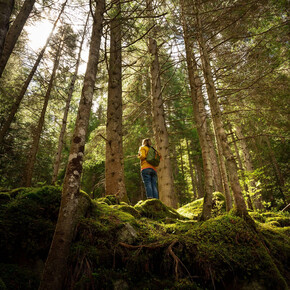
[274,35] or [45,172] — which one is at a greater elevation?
[274,35]

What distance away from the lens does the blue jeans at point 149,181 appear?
20.1 feet

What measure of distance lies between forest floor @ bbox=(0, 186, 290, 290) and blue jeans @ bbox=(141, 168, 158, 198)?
299 cm

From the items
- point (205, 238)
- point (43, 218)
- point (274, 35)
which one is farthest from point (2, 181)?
point (274, 35)

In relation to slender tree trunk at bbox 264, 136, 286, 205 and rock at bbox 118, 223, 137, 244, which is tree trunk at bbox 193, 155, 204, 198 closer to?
slender tree trunk at bbox 264, 136, 286, 205

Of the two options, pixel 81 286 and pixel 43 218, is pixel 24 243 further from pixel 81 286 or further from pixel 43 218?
pixel 81 286

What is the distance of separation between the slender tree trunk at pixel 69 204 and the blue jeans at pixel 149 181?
3511 mm

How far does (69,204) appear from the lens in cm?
252

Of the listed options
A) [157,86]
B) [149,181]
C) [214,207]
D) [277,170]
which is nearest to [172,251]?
[214,207]

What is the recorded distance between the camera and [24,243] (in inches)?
97.5

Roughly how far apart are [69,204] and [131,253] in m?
1.14

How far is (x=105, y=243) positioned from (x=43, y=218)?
1.05 metres

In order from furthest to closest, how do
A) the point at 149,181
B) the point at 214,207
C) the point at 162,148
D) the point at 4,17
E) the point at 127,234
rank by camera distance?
the point at 162,148 → the point at 149,181 → the point at 214,207 → the point at 4,17 → the point at 127,234

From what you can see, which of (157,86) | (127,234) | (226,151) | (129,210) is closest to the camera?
(127,234)

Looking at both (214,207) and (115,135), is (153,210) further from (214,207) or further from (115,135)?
(115,135)
